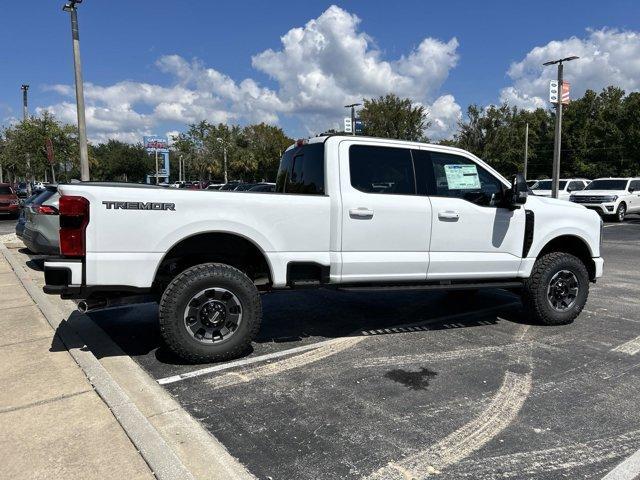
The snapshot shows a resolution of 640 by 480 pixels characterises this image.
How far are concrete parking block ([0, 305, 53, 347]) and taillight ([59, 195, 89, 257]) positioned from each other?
1.72m

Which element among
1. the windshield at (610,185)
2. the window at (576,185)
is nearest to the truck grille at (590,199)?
the windshield at (610,185)

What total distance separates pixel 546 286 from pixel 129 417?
4479 millimetres

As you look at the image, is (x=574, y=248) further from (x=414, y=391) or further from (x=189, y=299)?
(x=189, y=299)

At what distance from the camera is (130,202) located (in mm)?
4113

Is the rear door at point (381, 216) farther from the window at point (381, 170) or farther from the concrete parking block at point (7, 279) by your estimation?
the concrete parking block at point (7, 279)

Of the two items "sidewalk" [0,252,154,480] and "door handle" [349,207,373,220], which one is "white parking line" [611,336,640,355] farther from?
"sidewalk" [0,252,154,480]

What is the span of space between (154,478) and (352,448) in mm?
1151

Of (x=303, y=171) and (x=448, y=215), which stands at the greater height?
(x=303, y=171)

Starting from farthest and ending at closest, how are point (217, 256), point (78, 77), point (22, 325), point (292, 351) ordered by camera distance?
point (78, 77) → point (22, 325) → point (292, 351) → point (217, 256)

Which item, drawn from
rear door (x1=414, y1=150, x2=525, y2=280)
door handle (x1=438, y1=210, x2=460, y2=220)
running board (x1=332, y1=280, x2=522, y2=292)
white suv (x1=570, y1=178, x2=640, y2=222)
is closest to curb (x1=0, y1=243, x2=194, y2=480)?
running board (x1=332, y1=280, x2=522, y2=292)

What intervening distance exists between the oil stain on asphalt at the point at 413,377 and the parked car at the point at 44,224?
662cm

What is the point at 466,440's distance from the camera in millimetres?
3240

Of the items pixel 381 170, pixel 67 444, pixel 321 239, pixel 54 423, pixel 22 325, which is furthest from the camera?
pixel 22 325

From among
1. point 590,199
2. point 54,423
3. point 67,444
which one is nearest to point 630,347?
point 67,444
